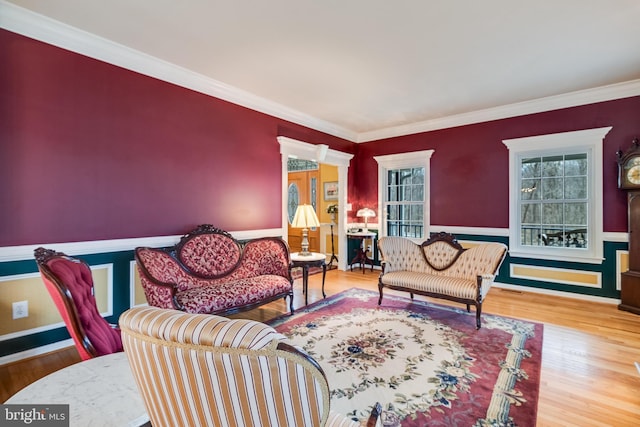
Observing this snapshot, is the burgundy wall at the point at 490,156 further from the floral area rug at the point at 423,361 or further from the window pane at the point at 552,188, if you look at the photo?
the floral area rug at the point at 423,361

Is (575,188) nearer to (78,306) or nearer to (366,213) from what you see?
(366,213)

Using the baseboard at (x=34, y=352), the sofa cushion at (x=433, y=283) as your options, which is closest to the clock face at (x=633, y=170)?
the sofa cushion at (x=433, y=283)

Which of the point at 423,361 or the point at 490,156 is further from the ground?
the point at 490,156

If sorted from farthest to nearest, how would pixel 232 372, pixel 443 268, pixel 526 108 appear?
1. pixel 526 108
2. pixel 443 268
3. pixel 232 372

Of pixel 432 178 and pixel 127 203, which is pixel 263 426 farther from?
pixel 432 178

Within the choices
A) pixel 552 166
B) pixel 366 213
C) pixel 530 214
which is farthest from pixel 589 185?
pixel 366 213

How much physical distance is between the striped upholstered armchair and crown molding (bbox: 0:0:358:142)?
3.20 meters

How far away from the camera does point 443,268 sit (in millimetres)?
3959

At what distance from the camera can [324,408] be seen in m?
0.68

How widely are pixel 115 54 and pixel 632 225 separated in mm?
6054

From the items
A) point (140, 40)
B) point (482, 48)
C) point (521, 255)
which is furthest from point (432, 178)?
point (140, 40)

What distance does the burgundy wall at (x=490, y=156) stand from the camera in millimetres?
4012

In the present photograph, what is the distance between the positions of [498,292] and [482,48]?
134 inches

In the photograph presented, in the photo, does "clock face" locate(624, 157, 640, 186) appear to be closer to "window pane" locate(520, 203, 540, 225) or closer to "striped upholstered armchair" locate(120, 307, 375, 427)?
"window pane" locate(520, 203, 540, 225)
